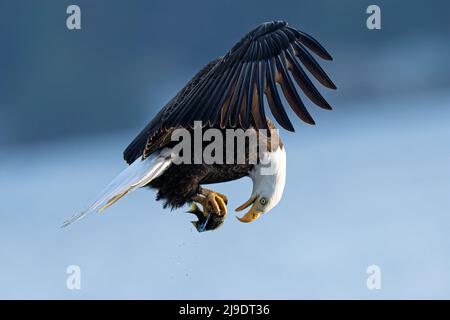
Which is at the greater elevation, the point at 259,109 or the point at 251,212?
the point at 259,109

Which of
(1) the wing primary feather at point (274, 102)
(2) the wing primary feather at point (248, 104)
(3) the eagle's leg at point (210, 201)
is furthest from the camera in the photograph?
(3) the eagle's leg at point (210, 201)

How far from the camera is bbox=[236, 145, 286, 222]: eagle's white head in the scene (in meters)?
3.84

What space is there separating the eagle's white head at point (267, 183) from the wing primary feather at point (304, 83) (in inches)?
17.5

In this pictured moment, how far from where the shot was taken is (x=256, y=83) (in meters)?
3.48

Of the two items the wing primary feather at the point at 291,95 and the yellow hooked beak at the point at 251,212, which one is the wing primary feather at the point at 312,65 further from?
the yellow hooked beak at the point at 251,212

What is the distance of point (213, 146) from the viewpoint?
3699 mm

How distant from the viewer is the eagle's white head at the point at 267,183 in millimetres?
3840

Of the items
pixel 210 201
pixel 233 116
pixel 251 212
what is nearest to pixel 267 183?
pixel 251 212

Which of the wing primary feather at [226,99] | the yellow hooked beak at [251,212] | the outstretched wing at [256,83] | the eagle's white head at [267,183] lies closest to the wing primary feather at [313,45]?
the outstretched wing at [256,83]

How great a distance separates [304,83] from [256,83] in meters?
0.16

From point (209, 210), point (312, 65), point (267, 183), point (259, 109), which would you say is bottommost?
point (209, 210)

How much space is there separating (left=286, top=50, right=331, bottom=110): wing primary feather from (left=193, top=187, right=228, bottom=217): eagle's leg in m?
0.59

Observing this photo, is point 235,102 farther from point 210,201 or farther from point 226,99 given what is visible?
point 210,201

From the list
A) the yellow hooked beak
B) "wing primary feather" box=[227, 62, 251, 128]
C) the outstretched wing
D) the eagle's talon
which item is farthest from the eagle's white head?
"wing primary feather" box=[227, 62, 251, 128]
